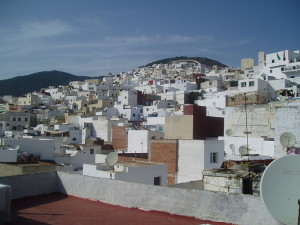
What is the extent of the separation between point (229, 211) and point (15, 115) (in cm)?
5815

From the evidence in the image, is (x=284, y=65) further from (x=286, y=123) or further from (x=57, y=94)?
(x=57, y=94)

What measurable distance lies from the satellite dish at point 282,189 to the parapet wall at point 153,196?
0.88 metres

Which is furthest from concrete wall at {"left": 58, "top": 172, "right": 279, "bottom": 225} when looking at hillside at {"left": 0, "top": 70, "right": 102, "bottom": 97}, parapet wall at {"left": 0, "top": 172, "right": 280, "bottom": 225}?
hillside at {"left": 0, "top": 70, "right": 102, "bottom": 97}

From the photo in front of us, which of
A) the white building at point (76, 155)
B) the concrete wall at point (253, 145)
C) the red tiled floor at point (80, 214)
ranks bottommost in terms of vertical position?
the white building at point (76, 155)

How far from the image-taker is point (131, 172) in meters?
18.4

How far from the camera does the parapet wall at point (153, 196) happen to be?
755 centimetres

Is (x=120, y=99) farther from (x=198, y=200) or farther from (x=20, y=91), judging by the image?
(x=20, y=91)

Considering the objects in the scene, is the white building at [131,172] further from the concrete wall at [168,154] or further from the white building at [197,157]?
the concrete wall at [168,154]

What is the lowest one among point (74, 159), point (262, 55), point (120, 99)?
point (74, 159)

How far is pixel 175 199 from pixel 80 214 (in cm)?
270

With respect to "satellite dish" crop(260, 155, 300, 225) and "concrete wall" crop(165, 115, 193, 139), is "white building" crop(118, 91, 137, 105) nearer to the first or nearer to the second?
"concrete wall" crop(165, 115, 193, 139)

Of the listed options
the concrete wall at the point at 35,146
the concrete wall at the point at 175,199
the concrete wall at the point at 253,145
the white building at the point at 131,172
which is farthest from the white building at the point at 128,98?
the concrete wall at the point at 175,199

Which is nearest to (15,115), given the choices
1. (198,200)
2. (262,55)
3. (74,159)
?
(74,159)

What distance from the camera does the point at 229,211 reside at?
7781mm
